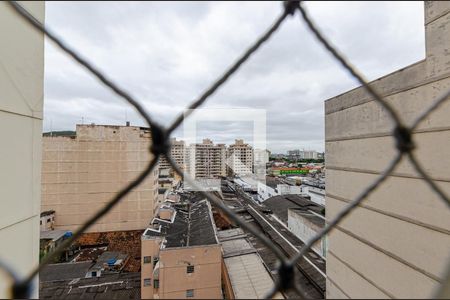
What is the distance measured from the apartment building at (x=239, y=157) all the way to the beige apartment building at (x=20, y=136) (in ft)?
38.1

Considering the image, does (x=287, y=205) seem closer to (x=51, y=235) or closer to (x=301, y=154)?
(x=51, y=235)

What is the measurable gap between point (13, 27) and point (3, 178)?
0.33 metres

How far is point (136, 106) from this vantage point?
0.25 meters

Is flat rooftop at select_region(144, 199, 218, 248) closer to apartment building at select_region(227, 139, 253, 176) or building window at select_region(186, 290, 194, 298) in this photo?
building window at select_region(186, 290, 194, 298)

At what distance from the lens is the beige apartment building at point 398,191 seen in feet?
2.51

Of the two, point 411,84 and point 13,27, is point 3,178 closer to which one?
point 13,27

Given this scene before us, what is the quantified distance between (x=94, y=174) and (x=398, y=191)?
9781 millimetres

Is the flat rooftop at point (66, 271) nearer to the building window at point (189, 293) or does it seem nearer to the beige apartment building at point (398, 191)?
the building window at point (189, 293)

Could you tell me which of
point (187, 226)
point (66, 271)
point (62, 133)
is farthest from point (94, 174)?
point (187, 226)

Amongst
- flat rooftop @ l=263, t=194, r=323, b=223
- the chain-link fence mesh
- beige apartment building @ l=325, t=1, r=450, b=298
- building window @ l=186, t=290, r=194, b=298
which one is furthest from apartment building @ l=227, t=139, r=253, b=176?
the chain-link fence mesh

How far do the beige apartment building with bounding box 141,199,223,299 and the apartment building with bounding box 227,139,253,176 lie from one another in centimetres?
575

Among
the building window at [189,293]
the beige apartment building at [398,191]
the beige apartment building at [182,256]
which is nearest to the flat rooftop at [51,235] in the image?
the beige apartment building at [182,256]

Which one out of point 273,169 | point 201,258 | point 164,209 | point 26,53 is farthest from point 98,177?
point 273,169

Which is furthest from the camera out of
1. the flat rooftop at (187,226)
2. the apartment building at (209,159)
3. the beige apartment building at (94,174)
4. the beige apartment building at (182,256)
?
the apartment building at (209,159)
